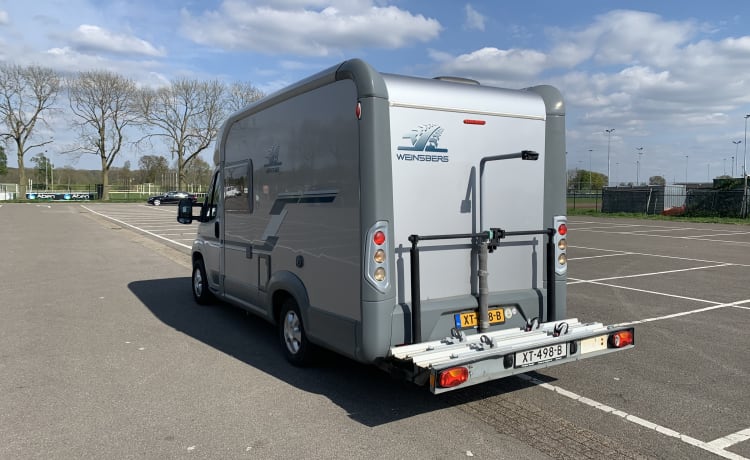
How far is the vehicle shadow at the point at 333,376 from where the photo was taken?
450 cm

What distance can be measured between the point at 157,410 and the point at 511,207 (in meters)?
3.28

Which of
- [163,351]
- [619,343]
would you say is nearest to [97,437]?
[163,351]

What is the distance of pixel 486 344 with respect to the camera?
4.23 m

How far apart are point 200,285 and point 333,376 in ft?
13.4

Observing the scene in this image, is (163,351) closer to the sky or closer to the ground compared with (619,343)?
closer to the ground

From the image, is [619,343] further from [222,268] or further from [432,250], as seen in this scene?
[222,268]

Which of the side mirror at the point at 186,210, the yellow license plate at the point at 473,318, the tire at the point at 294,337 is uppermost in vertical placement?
the side mirror at the point at 186,210

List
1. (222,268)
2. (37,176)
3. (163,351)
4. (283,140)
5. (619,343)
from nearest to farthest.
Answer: (619,343)
(283,140)
(163,351)
(222,268)
(37,176)

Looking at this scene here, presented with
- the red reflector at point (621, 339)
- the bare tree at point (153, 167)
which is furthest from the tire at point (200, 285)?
→ the bare tree at point (153, 167)

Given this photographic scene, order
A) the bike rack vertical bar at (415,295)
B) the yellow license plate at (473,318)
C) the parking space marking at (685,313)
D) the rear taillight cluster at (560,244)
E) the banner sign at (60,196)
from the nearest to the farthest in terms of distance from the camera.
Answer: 1. the bike rack vertical bar at (415,295)
2. the yellow license plate at (473,318)
3. the rear taillight cluster at (560,244)
4. the parking space marking at (685,313)
5. the banner sign at (60,196)

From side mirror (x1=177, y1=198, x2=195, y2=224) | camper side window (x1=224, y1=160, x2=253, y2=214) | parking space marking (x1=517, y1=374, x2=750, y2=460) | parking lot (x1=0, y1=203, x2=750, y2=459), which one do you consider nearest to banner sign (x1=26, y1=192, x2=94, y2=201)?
side mirror (x1=177, y1=198, x2=195, y2=224)

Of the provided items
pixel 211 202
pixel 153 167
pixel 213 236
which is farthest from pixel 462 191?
pixel 153 167

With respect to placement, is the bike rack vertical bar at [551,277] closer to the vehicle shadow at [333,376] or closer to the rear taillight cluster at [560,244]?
the rear taillight cluster at [560,244]

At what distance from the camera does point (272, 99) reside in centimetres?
566
